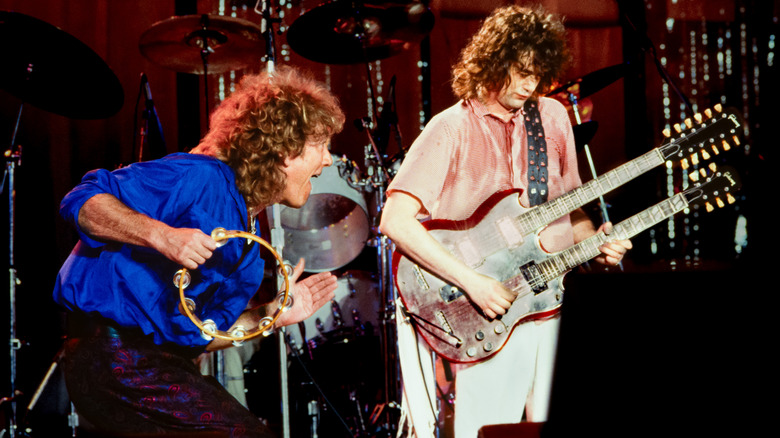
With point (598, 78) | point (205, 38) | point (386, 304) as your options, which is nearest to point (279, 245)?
point (386, 304)

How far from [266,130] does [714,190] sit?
1936mm

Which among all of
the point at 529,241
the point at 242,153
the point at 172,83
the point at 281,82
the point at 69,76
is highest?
the point at 172,83

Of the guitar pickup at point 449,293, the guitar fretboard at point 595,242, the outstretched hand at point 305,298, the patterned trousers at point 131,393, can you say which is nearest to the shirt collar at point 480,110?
the guitar fretboard at point 595,242

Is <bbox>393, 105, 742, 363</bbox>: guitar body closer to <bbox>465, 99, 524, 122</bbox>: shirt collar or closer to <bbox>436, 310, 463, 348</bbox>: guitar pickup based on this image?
<bbox>436, 310, 463, 348</bbox>: guitar pickup

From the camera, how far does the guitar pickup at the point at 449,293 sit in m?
2.59

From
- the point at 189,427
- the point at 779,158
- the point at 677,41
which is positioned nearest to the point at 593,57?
the point at 677,41

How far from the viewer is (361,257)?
4898 mm

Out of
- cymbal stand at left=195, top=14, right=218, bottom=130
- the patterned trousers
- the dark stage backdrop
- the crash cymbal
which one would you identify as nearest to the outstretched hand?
the patterned trousers

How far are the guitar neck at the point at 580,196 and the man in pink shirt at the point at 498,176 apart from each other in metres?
0.07

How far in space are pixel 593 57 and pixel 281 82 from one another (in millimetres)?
4160

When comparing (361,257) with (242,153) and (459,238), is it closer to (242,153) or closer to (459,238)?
(459,238)

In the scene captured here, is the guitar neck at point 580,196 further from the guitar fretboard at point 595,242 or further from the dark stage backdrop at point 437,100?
the dark stage backdrop at point 437,100

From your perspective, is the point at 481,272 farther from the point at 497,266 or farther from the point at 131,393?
the point at 131,393

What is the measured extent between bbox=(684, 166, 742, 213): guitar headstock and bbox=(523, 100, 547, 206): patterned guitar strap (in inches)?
24.9
